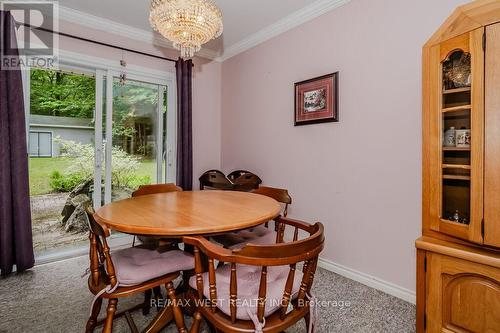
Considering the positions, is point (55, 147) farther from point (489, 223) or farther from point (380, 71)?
point (489, 223)

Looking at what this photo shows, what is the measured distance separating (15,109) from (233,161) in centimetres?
238

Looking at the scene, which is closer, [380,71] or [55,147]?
[380,71]

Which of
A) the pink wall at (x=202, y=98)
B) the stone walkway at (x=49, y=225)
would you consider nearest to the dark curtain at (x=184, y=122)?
the pink wall at (x=202, y=98)

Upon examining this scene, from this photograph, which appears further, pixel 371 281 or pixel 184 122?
pixel 184 122

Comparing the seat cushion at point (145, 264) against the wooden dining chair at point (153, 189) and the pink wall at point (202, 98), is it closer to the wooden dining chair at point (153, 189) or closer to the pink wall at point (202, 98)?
the wooden dining chair at point (153, 189)

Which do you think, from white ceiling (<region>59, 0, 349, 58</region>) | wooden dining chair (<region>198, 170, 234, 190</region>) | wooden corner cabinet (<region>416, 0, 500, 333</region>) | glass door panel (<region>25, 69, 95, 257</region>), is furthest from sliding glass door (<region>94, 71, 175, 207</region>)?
wooden corner cabinet (<region>416, 0, 500, 333</region>)

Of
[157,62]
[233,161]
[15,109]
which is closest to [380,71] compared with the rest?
[233,161]

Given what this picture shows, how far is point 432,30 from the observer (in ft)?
6.15

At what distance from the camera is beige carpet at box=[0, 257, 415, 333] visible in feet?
5.62

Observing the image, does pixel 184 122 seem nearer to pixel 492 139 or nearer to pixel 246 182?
pixel 246 182

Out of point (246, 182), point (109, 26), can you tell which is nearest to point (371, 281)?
point (246, 182)

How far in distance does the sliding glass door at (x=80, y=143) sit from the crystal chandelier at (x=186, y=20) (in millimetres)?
1542

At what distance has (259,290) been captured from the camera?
3.28 feet
